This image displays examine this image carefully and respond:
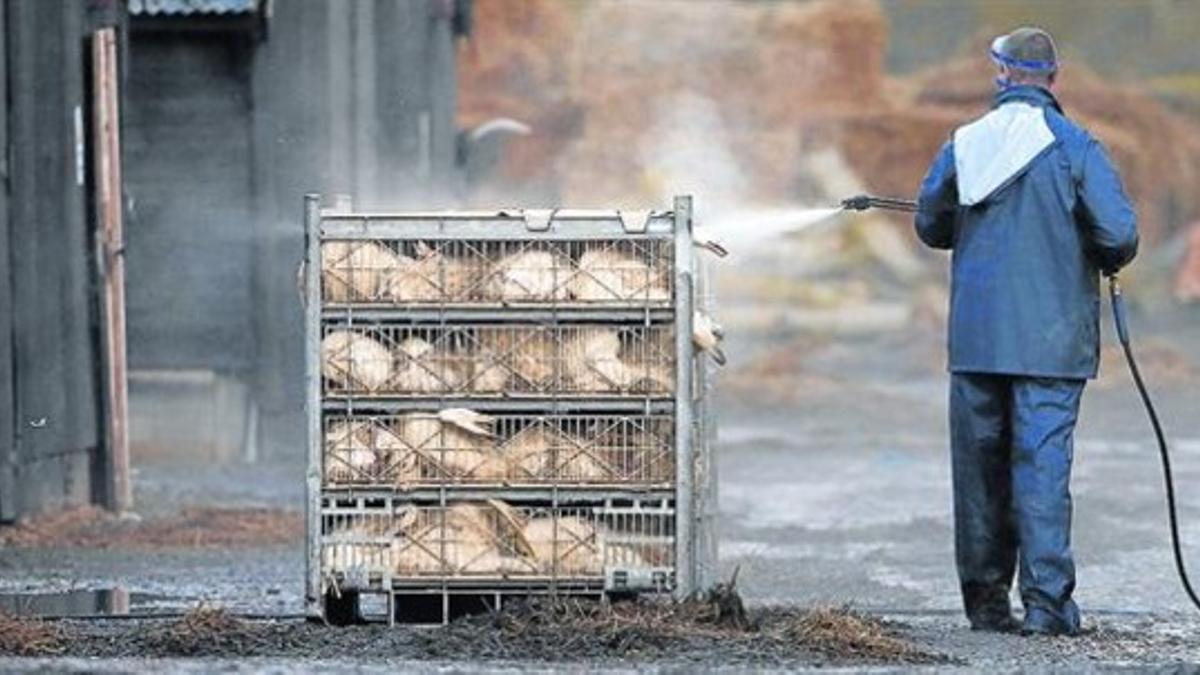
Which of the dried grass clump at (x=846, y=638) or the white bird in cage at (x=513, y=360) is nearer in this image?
the dried grass clump at (x=846, y=638)

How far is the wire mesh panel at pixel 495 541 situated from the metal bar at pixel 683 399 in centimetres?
6

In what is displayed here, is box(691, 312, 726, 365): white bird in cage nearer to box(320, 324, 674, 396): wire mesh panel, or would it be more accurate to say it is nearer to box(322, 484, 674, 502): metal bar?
box(320, 324, 674, 396): wire mesh panel

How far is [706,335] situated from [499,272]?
0.73 metres

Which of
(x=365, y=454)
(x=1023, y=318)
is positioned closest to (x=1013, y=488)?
(x=1023, y=318)

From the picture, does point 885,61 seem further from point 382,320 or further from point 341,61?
point 382,320

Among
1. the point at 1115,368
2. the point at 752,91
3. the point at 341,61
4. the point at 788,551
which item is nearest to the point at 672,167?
the point at 752,91

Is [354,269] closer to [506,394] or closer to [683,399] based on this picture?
[506,394]

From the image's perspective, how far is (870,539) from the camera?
1566 cm

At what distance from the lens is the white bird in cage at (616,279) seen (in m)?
10.3

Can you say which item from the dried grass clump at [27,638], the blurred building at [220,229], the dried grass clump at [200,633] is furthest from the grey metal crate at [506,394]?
the blurred building at [220,229]

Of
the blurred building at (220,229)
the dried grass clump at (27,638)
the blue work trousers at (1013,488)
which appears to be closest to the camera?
the dried grass clump at (27,638)

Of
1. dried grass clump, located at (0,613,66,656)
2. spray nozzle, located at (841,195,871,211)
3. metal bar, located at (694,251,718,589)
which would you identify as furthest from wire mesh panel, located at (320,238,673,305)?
dried grass clump, located at (0,613,66,656)

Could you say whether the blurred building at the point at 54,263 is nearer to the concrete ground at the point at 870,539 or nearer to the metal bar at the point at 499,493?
the concrete ground at the point at 870,539

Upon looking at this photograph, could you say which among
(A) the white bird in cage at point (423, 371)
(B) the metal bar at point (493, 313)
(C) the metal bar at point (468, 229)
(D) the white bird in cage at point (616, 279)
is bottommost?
(A) the white bird in cage at point (423, 371)
